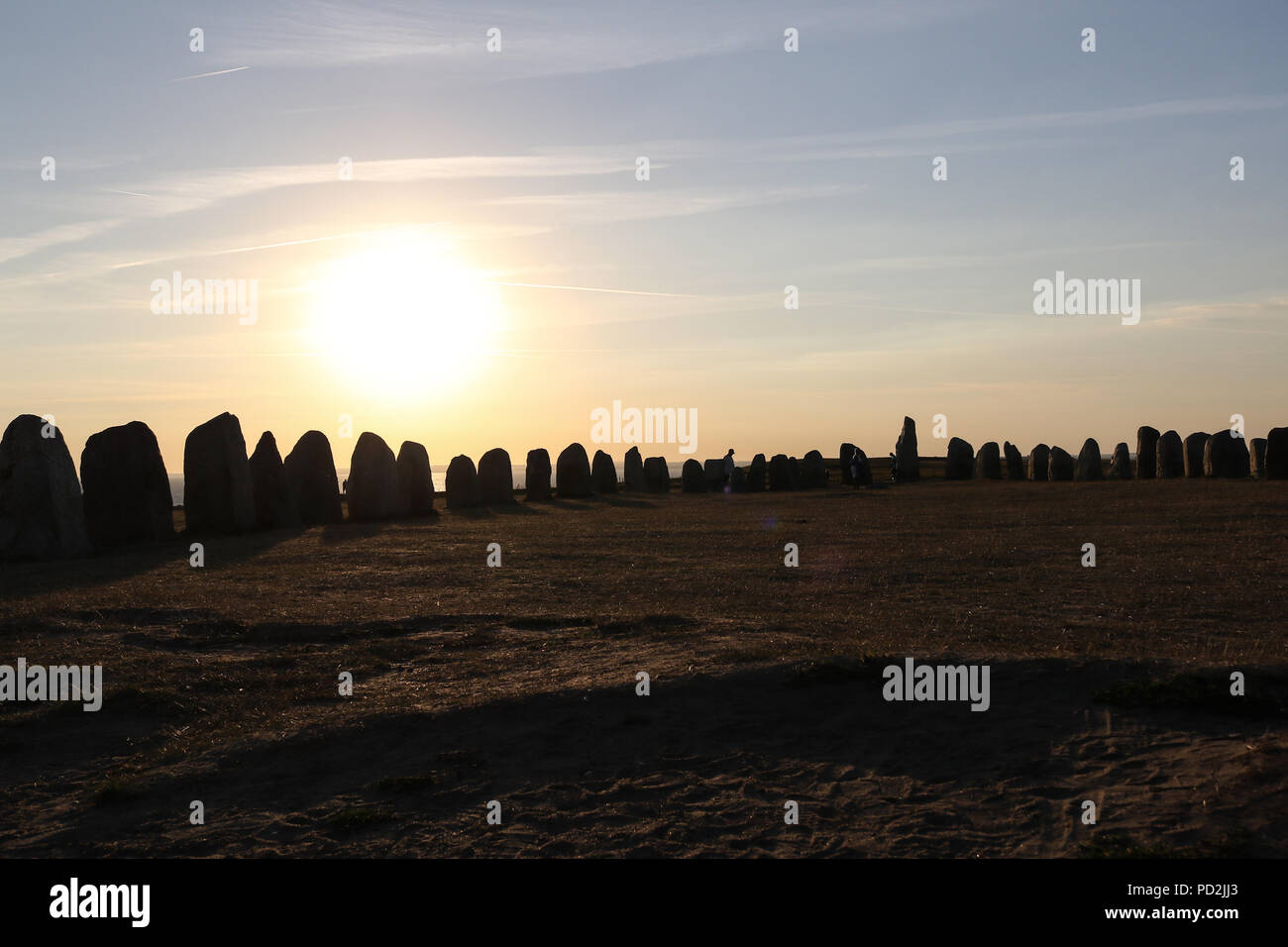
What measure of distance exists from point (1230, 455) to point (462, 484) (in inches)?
1120

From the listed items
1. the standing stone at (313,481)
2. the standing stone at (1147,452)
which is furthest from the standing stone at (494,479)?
the standing stone at (1147,452)

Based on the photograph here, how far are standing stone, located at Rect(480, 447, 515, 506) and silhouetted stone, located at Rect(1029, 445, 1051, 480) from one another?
81.5 feet

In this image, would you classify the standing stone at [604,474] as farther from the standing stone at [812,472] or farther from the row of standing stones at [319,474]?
the standing stone at [812,472]

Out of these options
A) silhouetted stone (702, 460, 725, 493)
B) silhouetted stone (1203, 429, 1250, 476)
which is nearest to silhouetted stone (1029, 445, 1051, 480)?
silhouetted stone (1203, 429, 1250, 476)

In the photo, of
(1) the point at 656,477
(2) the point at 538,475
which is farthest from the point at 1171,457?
(2) the point at 538,475

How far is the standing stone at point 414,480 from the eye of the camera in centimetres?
3206

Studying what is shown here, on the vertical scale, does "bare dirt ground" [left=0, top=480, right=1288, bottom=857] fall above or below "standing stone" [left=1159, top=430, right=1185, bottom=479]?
below

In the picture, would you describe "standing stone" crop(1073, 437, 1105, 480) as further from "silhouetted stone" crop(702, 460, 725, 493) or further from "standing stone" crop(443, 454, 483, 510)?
"standing stone" crop(443, 454, 483, 510)

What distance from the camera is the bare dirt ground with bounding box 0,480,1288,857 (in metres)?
6.32

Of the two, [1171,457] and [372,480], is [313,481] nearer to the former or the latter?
[372,480]

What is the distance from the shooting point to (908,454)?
50.6 metres

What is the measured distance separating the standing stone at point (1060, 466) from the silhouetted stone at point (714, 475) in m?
15.0
